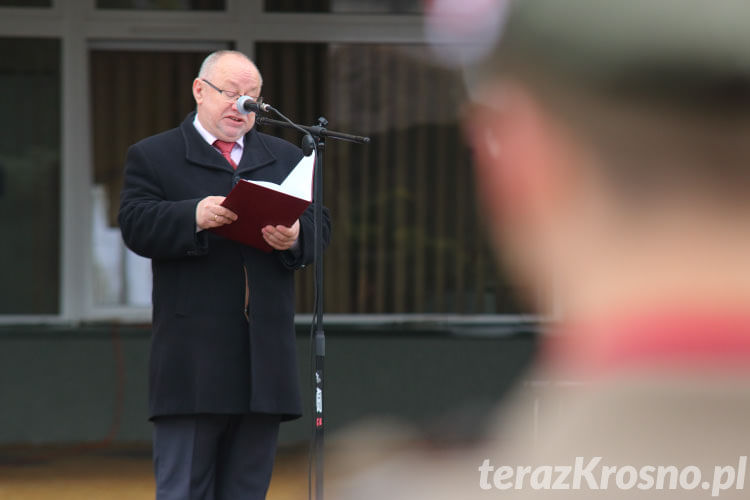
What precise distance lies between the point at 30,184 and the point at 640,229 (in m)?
3.40

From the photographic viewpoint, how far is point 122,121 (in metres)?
6.20

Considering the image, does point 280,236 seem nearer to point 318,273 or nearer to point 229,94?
point 318,273

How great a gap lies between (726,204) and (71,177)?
3.56 meters

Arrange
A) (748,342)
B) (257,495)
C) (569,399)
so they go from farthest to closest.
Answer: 1. (569,399)
2. (748,342)
3. (257,495)

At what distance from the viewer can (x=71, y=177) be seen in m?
6.11

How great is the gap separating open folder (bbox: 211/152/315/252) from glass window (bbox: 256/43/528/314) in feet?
10.9

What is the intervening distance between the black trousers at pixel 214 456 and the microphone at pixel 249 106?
33.4 inches

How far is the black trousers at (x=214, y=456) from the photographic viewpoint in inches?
117

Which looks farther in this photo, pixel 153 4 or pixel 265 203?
pixel 153 4

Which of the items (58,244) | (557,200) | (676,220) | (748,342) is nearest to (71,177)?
(58,244)

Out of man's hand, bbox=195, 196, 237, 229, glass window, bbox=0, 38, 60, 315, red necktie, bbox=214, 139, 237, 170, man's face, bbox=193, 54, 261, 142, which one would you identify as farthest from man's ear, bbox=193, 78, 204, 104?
glass window, bbox=0, 38, 60, 315

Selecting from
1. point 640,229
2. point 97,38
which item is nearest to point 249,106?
point 640,229

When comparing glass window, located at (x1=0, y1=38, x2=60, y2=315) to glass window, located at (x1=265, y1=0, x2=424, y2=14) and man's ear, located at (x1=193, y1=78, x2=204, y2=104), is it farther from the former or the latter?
man's ear, located at (x1=193, y1=78, x2=204, y2=104)

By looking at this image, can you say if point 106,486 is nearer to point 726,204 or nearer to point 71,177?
point 71,177
